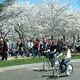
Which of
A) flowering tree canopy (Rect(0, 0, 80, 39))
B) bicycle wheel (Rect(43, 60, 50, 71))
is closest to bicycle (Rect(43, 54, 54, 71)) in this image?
Answer: bicycle wheel (Rect(43, 60, 50, 71))

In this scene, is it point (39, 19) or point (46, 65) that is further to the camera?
point (39, 19)

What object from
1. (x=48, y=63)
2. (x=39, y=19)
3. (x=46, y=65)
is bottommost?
(x=46, y=65)

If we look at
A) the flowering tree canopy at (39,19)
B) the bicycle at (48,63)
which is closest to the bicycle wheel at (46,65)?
the bicycle at (48,63)

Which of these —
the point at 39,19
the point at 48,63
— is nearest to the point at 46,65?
the point at 48,63

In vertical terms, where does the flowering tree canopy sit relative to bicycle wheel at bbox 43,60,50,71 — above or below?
above

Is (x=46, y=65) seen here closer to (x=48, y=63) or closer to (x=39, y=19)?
(x=48, y=63)

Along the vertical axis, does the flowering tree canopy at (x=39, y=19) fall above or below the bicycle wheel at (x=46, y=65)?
above

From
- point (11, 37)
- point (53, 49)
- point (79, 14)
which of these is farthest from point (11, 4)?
point (53, 49)

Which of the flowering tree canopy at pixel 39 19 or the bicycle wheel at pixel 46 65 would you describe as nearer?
the bicycle wheel at pixel 46 65

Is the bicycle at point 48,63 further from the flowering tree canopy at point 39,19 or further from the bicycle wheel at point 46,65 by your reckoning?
the flowering tree canopy at point 39,19

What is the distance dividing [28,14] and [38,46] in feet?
40.4

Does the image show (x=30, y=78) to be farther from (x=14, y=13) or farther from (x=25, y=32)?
(x=25, y=32)

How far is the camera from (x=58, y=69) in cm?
1198

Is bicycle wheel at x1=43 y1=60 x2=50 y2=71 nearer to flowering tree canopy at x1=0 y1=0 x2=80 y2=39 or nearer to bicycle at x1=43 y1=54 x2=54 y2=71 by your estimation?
bicycle at x1=43 y1=54 x2=54 y2=71
